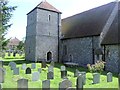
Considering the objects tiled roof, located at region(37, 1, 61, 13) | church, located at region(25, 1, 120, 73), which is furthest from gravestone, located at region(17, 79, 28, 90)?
tiled roof, located at region(37, 1, 61, 13)

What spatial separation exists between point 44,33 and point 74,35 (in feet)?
13.7

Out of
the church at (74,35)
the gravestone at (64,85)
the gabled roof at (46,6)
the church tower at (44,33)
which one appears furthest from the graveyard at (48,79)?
the gabled roof at (46,6)

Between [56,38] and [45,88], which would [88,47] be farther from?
[45,88]

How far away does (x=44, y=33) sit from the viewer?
28828 mm

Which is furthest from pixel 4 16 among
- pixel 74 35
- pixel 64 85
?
pixel 64 85

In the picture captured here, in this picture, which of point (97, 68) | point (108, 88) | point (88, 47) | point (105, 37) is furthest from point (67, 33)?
point (108, 88)

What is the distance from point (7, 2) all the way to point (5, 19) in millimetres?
2760

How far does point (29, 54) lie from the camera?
30.5 m

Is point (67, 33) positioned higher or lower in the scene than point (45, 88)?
higher

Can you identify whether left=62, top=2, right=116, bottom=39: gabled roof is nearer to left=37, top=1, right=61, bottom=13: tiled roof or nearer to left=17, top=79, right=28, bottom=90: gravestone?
left=37, top=1, right=61, bottom=13: tiled roof

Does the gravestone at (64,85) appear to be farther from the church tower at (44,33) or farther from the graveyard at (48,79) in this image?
the church tower at (44,33)

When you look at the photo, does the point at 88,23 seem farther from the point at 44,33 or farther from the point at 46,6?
the point at 46,6

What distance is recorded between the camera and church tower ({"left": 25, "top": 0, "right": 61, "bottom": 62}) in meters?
28.3

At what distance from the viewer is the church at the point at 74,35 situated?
22.7 metres
